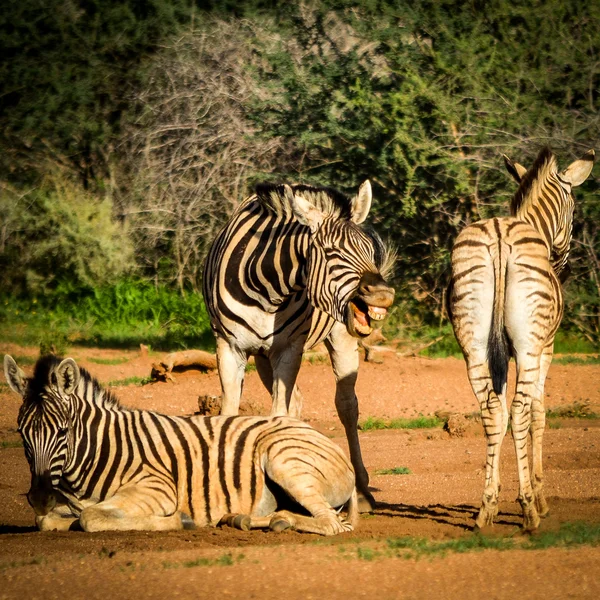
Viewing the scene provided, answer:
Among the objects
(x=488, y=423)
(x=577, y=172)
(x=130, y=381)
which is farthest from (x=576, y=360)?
(x=488, y=423)

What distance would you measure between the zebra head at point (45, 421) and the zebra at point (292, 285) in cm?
147

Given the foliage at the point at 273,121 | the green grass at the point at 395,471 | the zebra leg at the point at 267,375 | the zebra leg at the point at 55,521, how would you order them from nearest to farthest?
the zebra leg at the point at 55,521
the zebra leg at the point at 267,375
the green grass at the point at 395,471
the foliage at the point at 273,121

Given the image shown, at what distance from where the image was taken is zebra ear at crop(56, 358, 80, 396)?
6.76 metres

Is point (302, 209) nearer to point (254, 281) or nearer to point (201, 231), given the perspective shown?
point (254, 281)

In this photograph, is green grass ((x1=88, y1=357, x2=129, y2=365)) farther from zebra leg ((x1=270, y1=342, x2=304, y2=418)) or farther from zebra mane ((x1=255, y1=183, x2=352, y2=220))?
zebra mane ((x1=255, y1=183, x2=352, y2=220))

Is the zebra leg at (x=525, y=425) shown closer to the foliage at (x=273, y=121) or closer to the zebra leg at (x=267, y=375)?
the zebra leg at (x=267, y=375)

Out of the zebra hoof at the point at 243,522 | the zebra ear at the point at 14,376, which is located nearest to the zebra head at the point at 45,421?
the zebra ear at the point at 14,376

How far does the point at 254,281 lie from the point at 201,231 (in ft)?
38.0

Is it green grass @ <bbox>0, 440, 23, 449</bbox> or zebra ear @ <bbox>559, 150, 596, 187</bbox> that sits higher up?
zebra ear @ <bbox>559, 150, 596, 187</bbox>

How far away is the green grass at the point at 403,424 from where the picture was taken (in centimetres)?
1194

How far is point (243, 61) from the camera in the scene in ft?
66.2

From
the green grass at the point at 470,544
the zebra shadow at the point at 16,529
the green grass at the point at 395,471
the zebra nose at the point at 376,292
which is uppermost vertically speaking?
the zebra nose at the point at 376,292

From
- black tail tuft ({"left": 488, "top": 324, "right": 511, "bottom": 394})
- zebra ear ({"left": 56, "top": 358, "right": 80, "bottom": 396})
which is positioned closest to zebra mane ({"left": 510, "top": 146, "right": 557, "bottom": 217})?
black tail tuft ({"left": 488, "top": 324, "right": 511, "bottom": 394})

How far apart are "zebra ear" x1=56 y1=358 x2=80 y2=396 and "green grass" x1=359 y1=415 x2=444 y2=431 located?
556 centimetres
